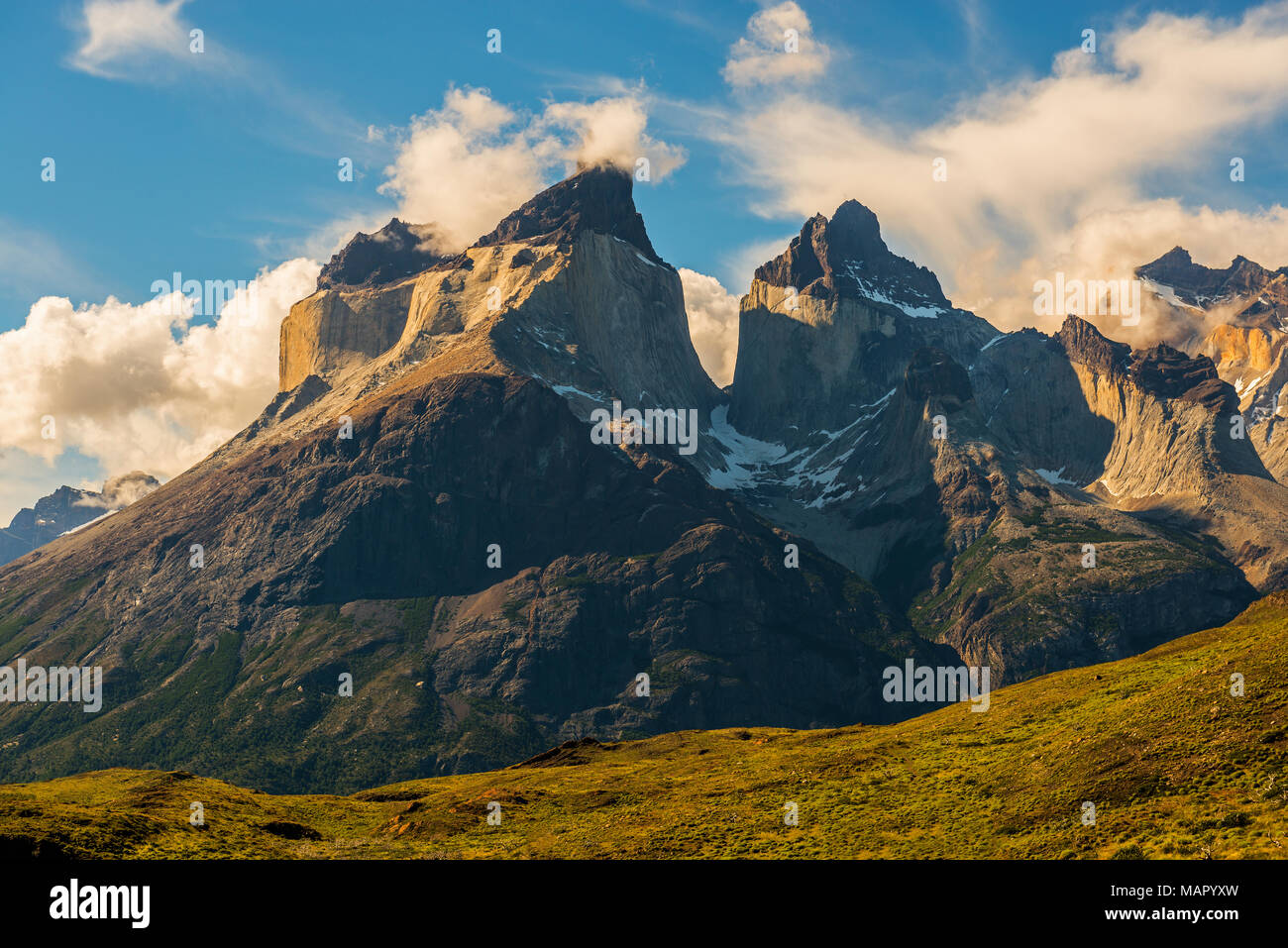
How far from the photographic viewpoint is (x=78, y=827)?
8094 centimetres

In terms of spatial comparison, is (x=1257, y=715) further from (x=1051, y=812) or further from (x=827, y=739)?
(x=827, y=739)

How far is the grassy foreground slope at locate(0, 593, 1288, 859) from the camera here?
68.9 m

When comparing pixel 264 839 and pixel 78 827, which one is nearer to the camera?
pixel 78 827

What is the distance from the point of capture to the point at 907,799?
8819 cm

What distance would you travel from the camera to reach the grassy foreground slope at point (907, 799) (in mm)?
68875
